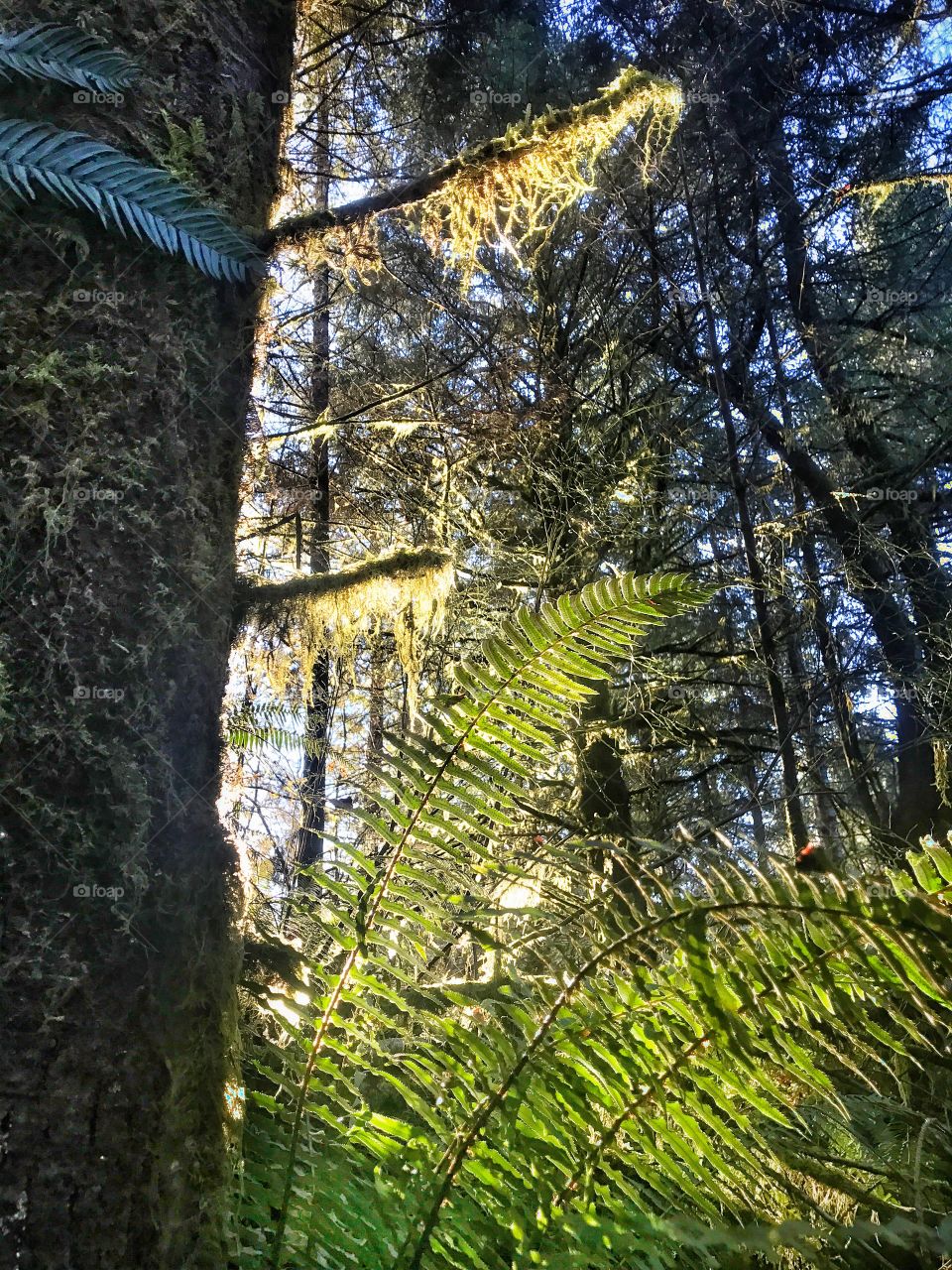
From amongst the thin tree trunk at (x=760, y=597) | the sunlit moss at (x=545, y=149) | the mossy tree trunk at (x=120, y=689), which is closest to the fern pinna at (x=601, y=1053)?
the mossy tree trunk at (x=120, y=689)

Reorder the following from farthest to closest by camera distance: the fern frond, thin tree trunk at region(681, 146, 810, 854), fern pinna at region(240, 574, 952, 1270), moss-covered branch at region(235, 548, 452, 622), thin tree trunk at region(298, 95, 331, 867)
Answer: thin tree trunk at region(298, 95, 331, 867) → thin tree trunk at region(681, 146, 810, 854) → moss-covered branch at region(235, 548, 452, 622) → the fern frond → fern pinna at region(240, 574, 952, 1270)

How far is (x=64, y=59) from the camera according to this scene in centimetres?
137

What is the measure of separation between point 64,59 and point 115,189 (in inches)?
8.6

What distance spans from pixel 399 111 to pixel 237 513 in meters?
3.10

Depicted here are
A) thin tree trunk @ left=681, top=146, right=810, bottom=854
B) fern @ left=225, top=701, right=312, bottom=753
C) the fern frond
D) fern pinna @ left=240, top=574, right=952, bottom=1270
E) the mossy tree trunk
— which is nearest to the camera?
fern pinna @ left=240, top=574, right=952, bottom=1270

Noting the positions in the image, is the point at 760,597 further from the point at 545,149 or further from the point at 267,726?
the point at 545,149

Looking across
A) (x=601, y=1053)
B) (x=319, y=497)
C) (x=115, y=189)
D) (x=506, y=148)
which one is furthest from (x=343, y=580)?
(x=319, y=497)

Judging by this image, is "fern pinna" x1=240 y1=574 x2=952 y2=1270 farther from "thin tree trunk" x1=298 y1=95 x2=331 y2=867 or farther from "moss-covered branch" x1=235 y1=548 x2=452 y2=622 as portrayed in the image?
"thin tree trunk" x1=298 y1=95 x2=331 y2=867

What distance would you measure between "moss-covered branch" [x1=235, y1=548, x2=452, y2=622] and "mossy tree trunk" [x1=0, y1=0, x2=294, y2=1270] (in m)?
0.16

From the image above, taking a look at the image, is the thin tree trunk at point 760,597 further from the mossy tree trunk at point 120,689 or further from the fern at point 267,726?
the mossy tree trunk at point 120,689

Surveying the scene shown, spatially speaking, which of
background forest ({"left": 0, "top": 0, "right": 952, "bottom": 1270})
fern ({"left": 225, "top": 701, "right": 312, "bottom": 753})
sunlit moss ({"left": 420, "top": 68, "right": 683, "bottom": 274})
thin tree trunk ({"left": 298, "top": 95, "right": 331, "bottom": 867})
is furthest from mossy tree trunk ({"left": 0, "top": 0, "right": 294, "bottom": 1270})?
thin tree trunk ({"left": 298, "top": 95, "right": 331, "bottom": 867})

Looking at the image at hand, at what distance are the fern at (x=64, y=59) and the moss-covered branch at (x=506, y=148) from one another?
0.36 metres

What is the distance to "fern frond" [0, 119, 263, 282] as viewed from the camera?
131cm

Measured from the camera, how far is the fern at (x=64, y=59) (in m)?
1.33
